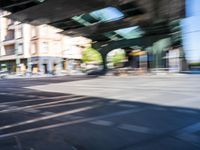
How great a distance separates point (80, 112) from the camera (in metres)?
8.43

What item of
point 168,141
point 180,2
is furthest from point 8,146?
point 180,2

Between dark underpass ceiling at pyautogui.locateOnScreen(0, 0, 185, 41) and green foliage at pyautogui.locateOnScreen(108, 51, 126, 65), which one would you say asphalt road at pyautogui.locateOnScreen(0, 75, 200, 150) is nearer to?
dark underpass ceiling at pyautogui.locateOnScreen(0, 0, 185, 41)

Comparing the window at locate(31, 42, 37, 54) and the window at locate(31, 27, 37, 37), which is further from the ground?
the window at locate(31, 27, 37, 37)

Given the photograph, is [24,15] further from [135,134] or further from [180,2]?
[135,134]

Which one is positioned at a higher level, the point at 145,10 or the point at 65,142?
the point at 145,10

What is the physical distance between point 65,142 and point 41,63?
54606 millimetres

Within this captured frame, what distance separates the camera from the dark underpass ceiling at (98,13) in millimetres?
20266

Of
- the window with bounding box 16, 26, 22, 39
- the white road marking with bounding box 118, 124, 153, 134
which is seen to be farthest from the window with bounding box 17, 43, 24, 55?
the white road marking with bounding box 118, 124, 153, 134

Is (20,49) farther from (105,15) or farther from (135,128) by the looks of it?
(135,128)

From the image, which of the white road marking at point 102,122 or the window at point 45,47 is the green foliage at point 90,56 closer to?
the window at point 45,47

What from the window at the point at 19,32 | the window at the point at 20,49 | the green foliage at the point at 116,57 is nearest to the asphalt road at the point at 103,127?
the green foliage at the point at 116,57

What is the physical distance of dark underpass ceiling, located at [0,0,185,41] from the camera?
798 inches

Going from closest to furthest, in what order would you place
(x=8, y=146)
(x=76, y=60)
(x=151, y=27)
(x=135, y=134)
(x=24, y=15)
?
1. (x=8, y=146)
2. (x=135, y=134)
3. (x=24, y=15)
4. (x=151, y=27)
5. (x=76, y=60)

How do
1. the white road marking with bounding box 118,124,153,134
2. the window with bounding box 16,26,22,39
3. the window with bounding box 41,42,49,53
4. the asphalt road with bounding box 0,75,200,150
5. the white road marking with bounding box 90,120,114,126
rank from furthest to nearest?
the window with bounding box 16,26,22,39
the window with bounding box 41,42,49,53
the white road marking with bounding box 90,120,114,126
the white road marking with bounding box 118,124,153,134
the asphalt road with bounding box 0,75,200,150
